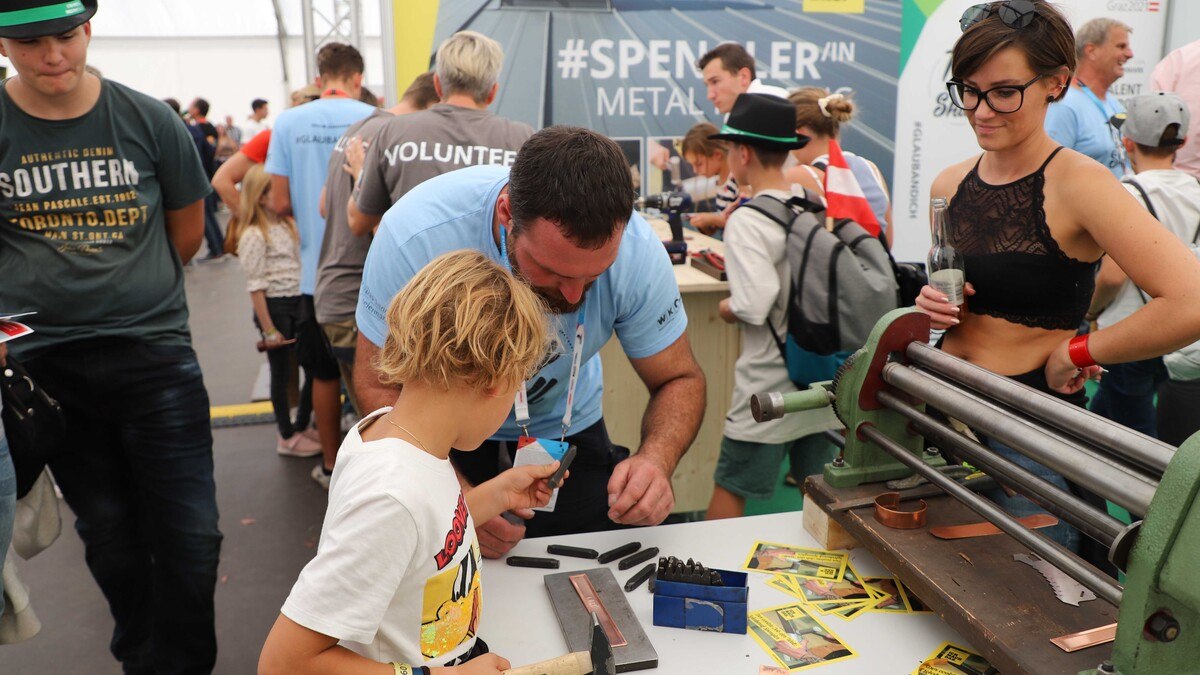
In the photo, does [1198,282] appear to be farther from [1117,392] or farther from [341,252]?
[341,252]

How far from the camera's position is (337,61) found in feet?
13.5

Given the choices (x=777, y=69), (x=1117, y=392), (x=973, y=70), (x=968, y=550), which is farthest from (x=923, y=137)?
(x=968, y=550)

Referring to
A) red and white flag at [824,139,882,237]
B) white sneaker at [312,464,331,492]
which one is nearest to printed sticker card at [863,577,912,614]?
red and white flag at [824,139,882,237]

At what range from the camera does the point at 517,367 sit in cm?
129

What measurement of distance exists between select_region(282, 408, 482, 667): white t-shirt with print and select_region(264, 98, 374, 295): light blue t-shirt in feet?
9.43

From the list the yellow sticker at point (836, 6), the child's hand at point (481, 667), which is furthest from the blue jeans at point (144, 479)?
the yellow sticker at point (836, 6)

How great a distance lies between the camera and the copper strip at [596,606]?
1383 mm

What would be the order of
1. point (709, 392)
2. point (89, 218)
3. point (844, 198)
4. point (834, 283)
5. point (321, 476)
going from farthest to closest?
1. point (321, 476)
2. point (709, 392)
3. point (844, 198)
4. point (834, 283)
5. point (89, 218)

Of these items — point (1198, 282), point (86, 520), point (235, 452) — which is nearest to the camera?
point (1198, 282)

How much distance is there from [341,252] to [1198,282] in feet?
9.25

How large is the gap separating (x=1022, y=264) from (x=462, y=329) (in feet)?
4.11

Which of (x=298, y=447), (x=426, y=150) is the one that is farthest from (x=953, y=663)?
(x=298, y=447)

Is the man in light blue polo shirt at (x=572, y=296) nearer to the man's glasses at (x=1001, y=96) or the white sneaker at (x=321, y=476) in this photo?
the man's glasses at (x=1001, y=96)

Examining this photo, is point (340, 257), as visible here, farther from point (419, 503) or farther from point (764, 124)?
point (419, 503)
